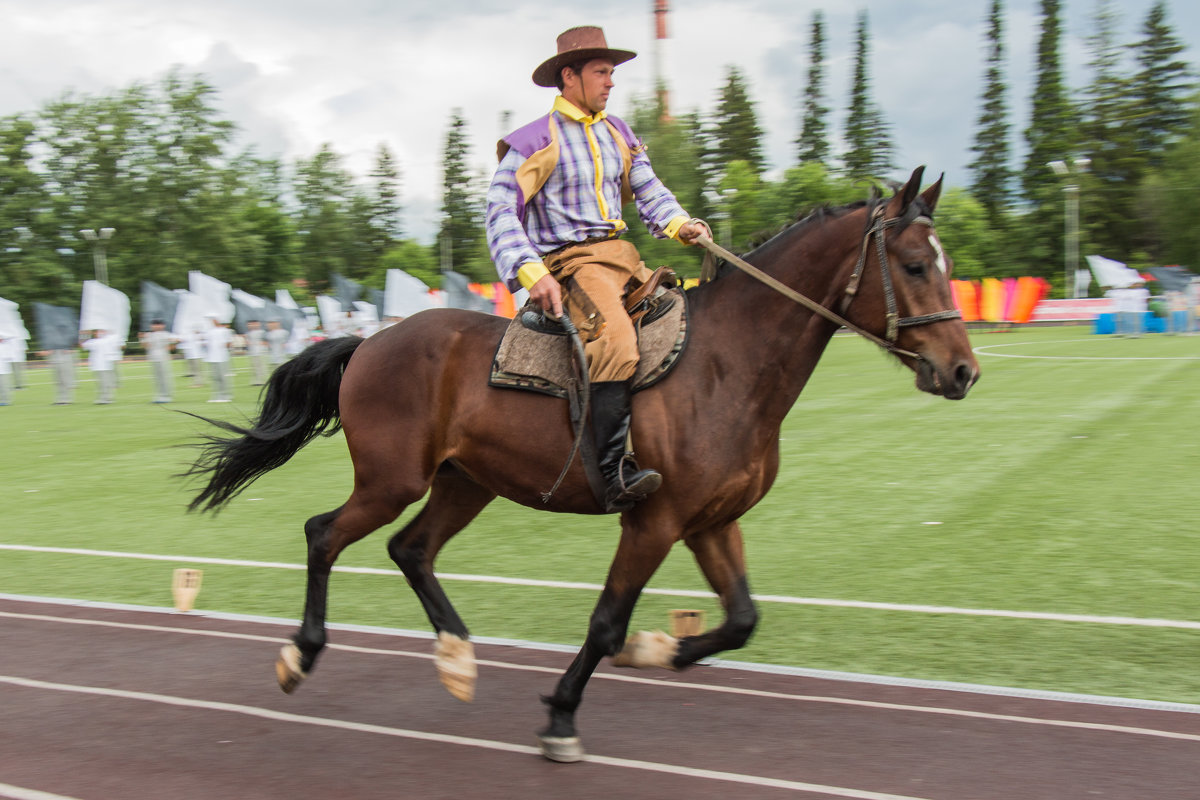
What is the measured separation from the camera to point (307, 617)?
510 centimetres

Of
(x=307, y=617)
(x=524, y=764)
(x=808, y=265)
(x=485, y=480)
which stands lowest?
(x=524, y=764)

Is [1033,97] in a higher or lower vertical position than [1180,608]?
higher

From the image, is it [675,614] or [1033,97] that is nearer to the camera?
[675,614]

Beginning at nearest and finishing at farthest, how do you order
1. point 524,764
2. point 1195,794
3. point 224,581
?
point 1195,794, point 524,764, point 224,581

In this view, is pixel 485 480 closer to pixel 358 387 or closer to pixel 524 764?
pixel 358 387

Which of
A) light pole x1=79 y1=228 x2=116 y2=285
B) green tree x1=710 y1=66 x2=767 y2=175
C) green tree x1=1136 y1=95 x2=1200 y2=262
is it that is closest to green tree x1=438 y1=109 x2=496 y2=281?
green tree x1=710 y1=66 x2=767 y2=175

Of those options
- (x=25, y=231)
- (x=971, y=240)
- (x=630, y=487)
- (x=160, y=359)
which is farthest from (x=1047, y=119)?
(x=630, y=487)

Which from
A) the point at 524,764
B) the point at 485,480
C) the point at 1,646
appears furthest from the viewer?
the point at 1,646

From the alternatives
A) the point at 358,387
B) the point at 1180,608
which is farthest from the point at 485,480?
the point at 1180,608

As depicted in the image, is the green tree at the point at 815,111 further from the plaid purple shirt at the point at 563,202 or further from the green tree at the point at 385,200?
the plaid purple shirt at the point at 563,202

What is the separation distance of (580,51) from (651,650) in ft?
8.55

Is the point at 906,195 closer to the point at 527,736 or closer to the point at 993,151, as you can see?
the point at 527,736

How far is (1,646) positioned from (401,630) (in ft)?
7.13

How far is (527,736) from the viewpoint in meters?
4.55
